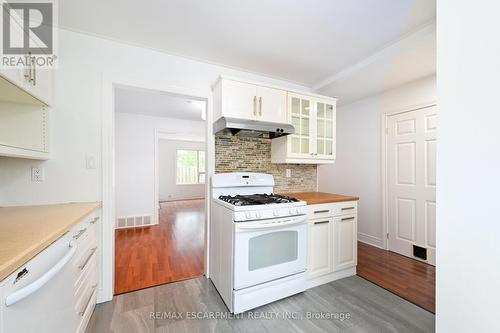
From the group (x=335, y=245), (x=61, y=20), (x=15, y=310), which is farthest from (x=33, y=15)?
(x=335, y=245)

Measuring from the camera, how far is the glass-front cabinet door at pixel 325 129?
2.63 m

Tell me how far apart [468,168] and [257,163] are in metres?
2.01

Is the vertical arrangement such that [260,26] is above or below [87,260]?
above

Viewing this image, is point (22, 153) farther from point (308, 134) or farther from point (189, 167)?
point (189, 167)

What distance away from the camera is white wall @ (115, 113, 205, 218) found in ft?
13.9

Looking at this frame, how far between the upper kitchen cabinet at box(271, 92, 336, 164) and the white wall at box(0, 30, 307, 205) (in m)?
1.70

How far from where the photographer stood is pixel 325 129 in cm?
268

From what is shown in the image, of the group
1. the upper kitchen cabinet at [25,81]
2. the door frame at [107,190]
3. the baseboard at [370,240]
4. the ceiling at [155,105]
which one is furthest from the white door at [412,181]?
the upper kitchen cabinet at [25,81]

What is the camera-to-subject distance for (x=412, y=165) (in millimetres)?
2859

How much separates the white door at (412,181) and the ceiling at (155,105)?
331cm

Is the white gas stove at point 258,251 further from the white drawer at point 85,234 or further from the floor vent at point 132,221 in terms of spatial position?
the floor vent at point 132,221

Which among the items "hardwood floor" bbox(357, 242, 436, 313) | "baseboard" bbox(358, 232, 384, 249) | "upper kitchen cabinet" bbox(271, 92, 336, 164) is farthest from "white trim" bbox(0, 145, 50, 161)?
"baseboard" bbox(358, 232, 384, 249)

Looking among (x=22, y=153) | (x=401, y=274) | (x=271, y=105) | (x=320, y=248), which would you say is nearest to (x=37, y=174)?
(x=22, y=153)

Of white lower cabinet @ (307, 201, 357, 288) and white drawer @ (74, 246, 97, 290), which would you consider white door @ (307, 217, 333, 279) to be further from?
white drawer @ (74, 246, 97, 290)
